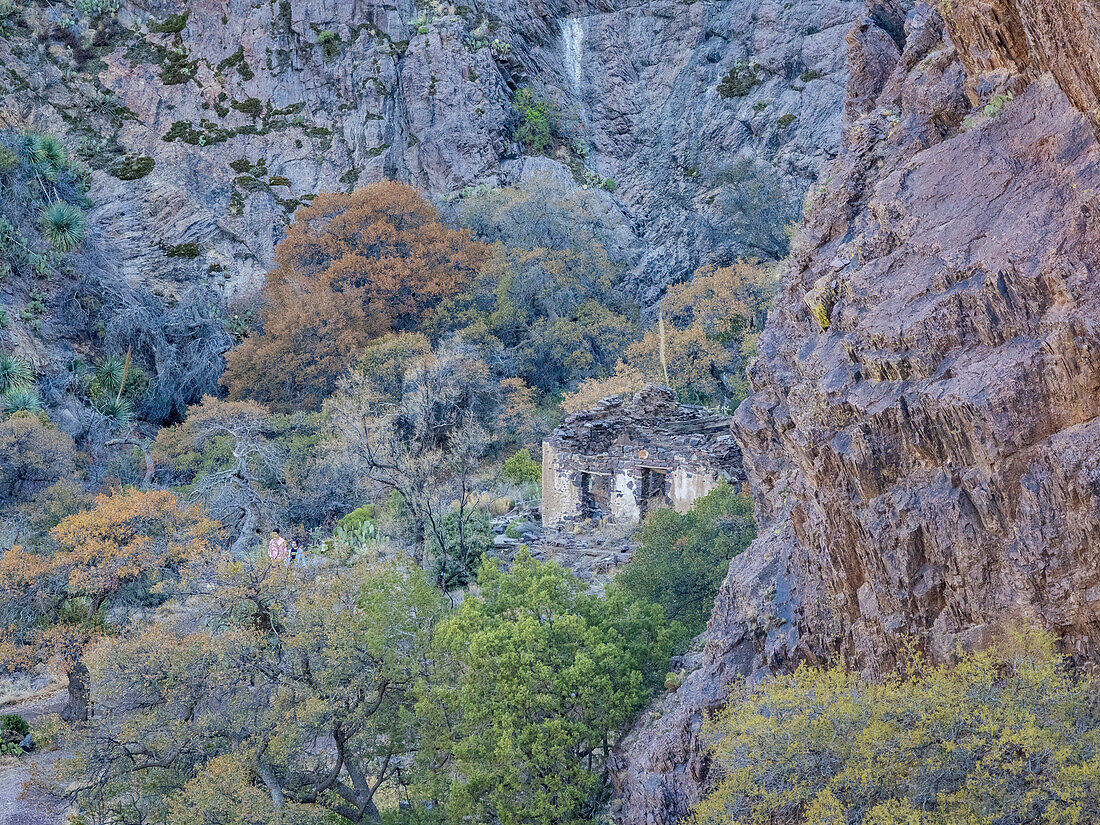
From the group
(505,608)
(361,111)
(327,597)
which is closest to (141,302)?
(361,111)

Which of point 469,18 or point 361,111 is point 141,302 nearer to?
point 361,111

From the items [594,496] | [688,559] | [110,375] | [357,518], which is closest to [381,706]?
[688,559]

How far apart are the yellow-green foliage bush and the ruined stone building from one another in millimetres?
14207

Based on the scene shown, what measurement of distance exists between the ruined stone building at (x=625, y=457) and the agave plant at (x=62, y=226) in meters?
24.9

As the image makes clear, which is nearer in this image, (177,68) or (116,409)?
(116,409)

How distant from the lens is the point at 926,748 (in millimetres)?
8195

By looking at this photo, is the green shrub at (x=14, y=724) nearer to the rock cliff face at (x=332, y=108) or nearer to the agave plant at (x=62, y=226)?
the agave plant at (x=62, y=226)

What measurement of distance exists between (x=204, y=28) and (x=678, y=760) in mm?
46508

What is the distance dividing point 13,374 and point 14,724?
1760 centimetres

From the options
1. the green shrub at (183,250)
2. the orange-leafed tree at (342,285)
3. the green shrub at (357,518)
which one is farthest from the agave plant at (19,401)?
the green shrub at (183,250)

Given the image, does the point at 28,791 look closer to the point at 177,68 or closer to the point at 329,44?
the point at 329,44

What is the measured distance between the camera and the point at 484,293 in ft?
126

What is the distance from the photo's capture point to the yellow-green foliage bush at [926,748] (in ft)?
24.4

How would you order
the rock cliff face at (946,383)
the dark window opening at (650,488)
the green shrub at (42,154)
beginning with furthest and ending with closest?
the green shrub at (42,154), the dark window opening at (650,488), the rock cliff face at (946,383)
